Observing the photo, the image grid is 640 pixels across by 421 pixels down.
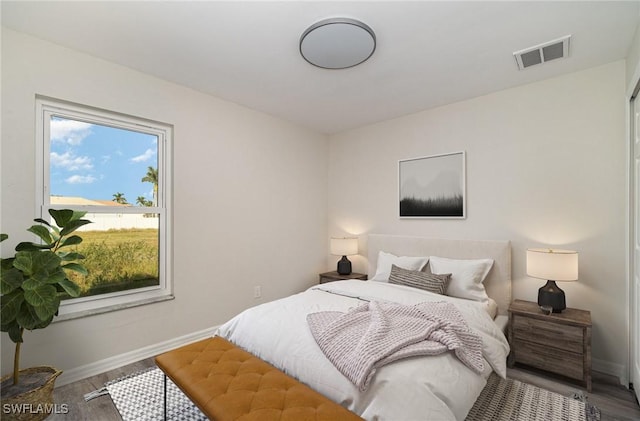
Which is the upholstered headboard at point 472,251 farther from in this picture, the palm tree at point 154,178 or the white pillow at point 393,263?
the palm tree at point 154,178

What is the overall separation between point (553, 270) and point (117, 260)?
3628mm

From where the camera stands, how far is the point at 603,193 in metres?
2.53

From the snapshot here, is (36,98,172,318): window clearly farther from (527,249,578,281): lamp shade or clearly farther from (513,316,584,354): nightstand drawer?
(527,249,578,281): lamp shade

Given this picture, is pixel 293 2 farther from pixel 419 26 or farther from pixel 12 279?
pixel 12 279

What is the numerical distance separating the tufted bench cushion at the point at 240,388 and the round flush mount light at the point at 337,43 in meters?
2.11

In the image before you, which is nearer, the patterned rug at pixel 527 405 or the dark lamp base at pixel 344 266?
the patterned rug at pixel 527 405

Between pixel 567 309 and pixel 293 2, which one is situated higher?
pixel 293 2

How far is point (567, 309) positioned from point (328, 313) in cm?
207

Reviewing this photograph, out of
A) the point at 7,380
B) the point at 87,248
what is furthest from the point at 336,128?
the point at 7,380

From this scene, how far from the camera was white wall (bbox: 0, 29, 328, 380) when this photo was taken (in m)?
2.17

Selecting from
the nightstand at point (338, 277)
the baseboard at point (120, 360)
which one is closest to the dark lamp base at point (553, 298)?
the nightstand at point (338, 277)

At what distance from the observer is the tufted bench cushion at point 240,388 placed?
132 cm

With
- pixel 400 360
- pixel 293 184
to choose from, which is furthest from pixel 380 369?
pixel 293 184

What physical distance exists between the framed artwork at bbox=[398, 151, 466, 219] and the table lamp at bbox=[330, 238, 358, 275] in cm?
74
